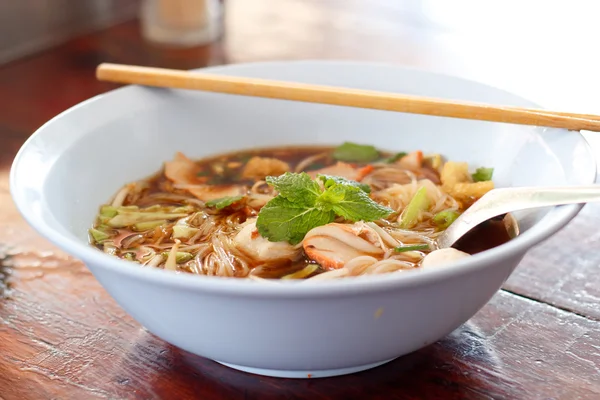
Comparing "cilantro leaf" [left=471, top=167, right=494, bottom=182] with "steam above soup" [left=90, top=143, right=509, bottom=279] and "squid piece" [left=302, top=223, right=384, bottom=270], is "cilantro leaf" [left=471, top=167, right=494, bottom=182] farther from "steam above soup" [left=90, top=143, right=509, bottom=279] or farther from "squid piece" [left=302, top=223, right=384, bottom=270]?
"squid piece" [left=302, top=223, right=384, bottom=270]

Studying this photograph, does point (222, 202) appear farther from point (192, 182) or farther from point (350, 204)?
point (350, 204)

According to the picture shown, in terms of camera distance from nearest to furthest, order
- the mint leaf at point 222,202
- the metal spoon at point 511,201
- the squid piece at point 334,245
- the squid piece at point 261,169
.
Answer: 1. the metal spoon at point 511,201
2. the squid piece at point 334,245
3. the mint leaf at point 222,202
4. the squid piece at point 261,169

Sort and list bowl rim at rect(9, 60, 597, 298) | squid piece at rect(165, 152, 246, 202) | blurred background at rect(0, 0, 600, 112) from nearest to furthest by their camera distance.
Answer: bowl rim at rect(9, 60, 597, 298), squid piece at rect(165, 152, 246, 202), blurred background at rect(0, 0, 600, 112)

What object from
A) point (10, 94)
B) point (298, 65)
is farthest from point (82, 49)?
point (298, 65)

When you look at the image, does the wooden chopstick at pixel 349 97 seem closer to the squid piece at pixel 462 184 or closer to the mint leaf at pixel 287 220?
the squid piece at pixel 462 184

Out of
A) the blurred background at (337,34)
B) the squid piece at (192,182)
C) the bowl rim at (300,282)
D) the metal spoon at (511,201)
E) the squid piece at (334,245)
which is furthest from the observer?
the blurred background at (337,34)

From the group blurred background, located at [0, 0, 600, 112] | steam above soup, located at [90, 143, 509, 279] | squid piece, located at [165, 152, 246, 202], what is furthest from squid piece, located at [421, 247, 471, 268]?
blurred background, located at [0, 0, 600, 112]

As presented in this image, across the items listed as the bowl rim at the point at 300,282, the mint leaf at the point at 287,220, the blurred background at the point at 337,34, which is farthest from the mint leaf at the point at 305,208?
the blurred background at the point at 337,34

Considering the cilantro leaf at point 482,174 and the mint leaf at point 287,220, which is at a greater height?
the cilantro leaf at point 482,174
